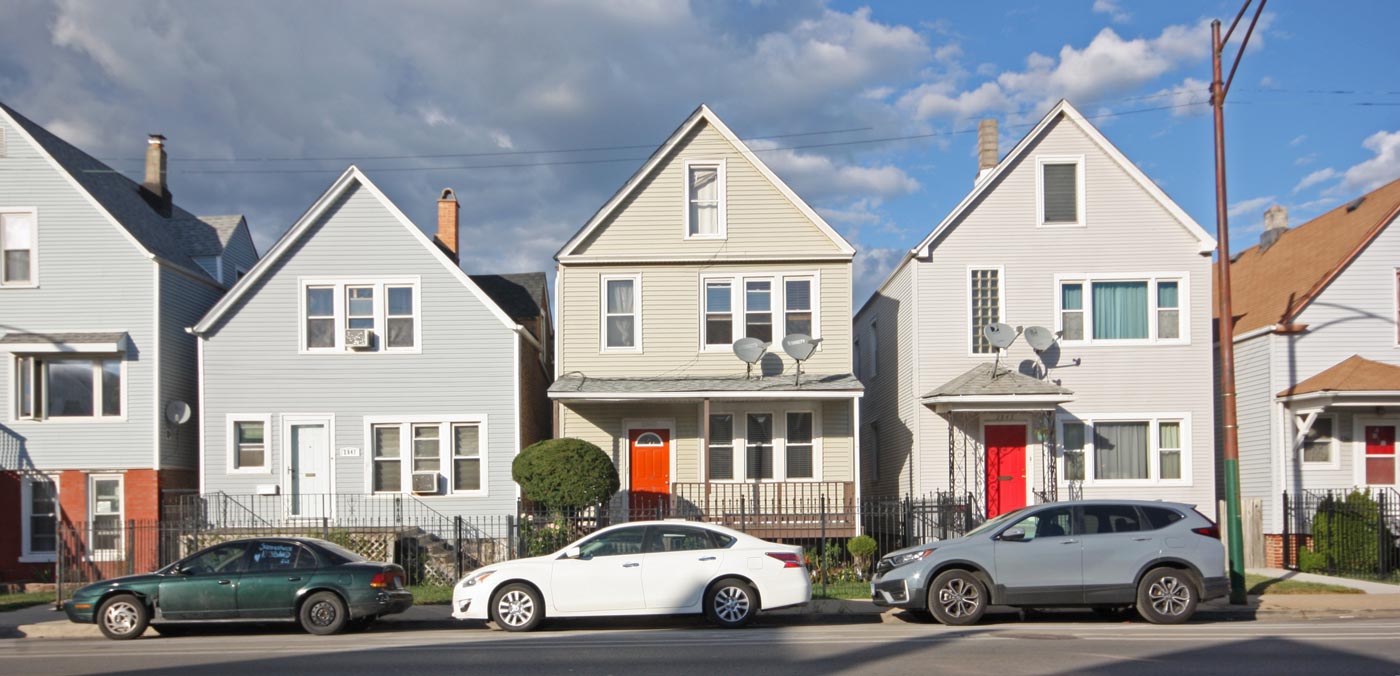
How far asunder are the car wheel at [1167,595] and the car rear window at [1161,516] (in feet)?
1.96

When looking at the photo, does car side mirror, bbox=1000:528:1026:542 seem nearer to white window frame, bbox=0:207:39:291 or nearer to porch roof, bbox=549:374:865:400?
porch roof, bbox=549:374:865:400

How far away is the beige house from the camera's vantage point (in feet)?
79.0

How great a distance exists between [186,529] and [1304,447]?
21.9m

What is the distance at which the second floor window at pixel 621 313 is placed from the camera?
955 inches


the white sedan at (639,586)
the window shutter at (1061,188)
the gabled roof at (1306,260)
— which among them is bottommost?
the white sedan at (639,586)

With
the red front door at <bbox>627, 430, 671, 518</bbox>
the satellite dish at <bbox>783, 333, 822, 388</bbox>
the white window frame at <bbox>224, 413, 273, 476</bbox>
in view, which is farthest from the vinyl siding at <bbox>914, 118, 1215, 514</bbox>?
the white window frame at <bbox>224, 413, 273, 476</bbox>

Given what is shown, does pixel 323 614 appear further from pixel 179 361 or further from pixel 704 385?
pixel 179 361

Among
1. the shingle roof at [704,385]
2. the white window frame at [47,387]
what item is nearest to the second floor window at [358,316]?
the shingle roof at [704,385]

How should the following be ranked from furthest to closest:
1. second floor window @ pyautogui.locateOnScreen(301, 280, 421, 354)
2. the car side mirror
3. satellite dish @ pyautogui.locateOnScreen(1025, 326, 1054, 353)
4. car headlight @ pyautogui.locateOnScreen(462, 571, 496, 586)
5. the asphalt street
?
second floor window @ pyautogui.locateOnScreen(301, 280, 421, 354) → satellite dish @ pyautogui.locateOnScreen(1025, 326, 1054, 353) → the car side mirror → car headlight @ pyautogui.locateOnScreen(462, 571, 496, 586) → the asphalt street

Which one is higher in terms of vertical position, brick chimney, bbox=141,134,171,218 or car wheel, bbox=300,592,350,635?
brick chimney, bbox=141,134,171,218

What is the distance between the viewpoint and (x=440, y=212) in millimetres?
29344

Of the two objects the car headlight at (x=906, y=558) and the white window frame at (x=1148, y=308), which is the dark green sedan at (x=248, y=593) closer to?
the car headlight at (x=906, y=558)

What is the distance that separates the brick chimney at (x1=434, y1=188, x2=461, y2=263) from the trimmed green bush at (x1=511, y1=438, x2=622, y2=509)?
896 cm

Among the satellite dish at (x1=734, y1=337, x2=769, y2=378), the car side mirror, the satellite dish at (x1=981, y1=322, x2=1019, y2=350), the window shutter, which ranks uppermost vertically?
the window shutter
